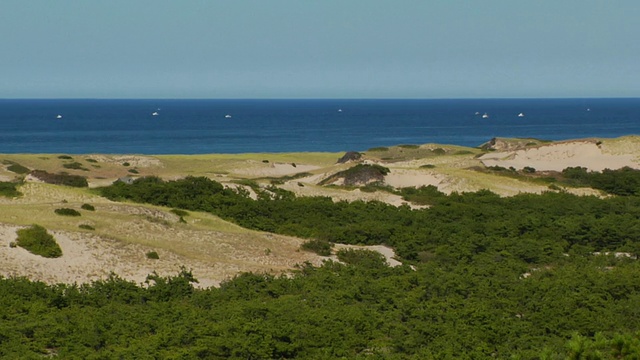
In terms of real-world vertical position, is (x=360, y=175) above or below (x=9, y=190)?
below

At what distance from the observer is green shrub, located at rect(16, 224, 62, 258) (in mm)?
32844

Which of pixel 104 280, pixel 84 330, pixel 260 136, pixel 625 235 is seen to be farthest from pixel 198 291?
pixel 260 136

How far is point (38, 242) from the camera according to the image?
3350cm

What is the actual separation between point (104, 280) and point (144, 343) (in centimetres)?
1029

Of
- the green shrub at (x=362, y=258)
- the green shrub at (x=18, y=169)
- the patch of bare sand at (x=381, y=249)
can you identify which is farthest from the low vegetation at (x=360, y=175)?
the green shrub at (x=362, y=258)

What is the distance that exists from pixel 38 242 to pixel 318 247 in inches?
448

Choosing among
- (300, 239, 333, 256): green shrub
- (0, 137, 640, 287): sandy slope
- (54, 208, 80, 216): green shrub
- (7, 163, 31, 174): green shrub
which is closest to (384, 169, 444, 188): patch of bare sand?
(0, 137, 640, 287): sandy slope

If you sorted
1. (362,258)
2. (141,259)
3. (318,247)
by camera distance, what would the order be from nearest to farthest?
(141,259), (362,258), (318,247)

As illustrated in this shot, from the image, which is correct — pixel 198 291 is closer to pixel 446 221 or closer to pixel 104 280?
pixel 104 280

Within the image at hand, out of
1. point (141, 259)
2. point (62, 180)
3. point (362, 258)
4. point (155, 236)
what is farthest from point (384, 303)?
point (62, 180)

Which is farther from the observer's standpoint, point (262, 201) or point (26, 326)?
point (262, 201)

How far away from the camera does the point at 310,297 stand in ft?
87.5

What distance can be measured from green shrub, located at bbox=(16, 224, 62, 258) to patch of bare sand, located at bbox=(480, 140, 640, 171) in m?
46.7

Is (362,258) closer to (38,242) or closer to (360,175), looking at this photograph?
(38,242)
